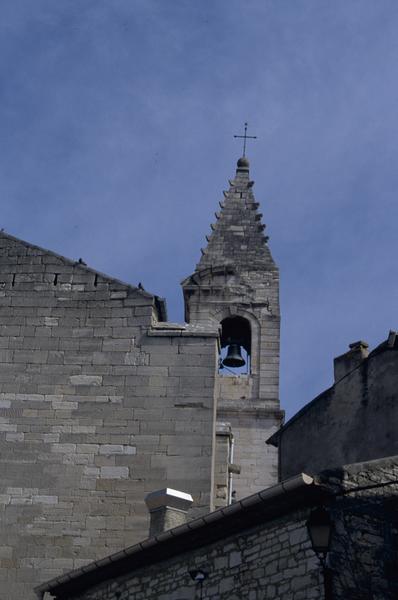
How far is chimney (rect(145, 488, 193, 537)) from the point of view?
13133 mm

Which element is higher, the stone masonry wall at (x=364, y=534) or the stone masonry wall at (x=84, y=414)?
the stone masonry wall at (x=84, y=414)

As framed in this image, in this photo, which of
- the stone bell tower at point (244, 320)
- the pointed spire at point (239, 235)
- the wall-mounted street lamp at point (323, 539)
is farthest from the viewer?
the pointed spire at point (239, 235)

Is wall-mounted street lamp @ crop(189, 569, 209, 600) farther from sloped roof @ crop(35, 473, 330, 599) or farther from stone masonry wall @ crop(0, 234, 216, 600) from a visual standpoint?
stone masonry wall @ crop(0, 234, 216, 600)

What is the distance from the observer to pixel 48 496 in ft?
51.2

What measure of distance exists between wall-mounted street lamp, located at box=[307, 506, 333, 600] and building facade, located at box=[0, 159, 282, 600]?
5.00m

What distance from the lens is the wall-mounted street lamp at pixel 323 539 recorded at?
33.4 feet

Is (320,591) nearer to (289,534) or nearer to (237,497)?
(289,534)

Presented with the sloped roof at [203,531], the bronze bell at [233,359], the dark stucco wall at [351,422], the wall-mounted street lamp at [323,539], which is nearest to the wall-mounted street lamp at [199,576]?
the sloped roof at [203,531]

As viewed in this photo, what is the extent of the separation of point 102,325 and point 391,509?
6671 mm

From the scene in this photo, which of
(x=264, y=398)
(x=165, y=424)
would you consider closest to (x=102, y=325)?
(x=165, y=424)

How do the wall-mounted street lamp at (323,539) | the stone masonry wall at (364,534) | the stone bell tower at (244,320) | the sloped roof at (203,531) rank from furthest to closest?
the stone bell tower at (244,320) < the sloped roof at (203,531) < the stone masonry wall at (364,534) < the wall-mounted street lamp at (323,539)

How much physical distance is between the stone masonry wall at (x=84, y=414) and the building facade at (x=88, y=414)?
1cm

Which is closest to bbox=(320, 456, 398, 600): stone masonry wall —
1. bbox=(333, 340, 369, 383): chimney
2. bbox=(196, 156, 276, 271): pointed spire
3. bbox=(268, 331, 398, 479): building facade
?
bbox=(268, 331, 398, 479): building facade

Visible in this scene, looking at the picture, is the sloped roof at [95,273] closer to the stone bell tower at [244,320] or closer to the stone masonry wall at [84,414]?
the stone masonry wall at [84,414]
